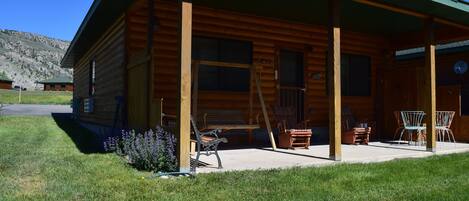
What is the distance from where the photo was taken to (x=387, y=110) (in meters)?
11.9

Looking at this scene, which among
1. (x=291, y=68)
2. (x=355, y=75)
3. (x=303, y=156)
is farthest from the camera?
(x=355, y=75)

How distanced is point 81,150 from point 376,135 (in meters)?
7.34

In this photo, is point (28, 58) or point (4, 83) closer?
point (4, 83)

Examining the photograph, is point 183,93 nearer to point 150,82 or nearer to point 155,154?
point 155,154

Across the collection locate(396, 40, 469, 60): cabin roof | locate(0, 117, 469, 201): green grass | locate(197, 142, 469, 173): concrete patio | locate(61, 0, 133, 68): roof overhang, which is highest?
locate(61, 0, 133, 68): roof overhang

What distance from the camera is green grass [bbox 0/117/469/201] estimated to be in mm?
4605

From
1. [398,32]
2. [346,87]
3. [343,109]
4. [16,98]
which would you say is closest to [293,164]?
[343,109]

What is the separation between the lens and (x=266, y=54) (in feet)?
33.2

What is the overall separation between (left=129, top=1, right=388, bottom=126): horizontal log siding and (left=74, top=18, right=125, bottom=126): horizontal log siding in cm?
78

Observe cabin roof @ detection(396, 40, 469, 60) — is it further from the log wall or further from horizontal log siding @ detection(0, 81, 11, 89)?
horizontal log siding @ detection(0, 81, 11, 89)

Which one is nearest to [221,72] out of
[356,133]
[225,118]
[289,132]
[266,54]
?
[225,118]

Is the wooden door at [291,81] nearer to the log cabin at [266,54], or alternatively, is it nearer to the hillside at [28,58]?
the log cabin at [266,54]

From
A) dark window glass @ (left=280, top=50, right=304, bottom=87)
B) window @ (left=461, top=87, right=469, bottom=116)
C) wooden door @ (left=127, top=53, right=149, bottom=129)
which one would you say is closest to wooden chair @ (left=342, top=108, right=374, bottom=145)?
dark window glass @ (left=280, top=50, right=304, bottom=87)

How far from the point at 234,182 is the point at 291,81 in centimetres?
584
